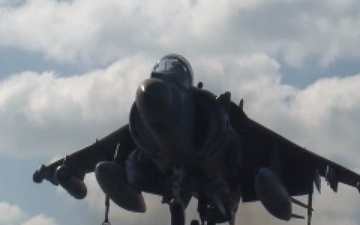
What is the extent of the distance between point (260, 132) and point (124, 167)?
12.8ft

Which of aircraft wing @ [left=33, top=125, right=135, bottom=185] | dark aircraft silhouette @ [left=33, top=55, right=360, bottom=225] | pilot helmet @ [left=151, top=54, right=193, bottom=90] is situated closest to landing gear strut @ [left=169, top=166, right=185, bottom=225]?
dark aircraft silhouette @ [left=33, top=55, right=360, bottom=225]

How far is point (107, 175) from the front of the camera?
22.2 meters

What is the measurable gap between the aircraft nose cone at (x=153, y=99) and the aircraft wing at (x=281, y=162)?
433 centimetres

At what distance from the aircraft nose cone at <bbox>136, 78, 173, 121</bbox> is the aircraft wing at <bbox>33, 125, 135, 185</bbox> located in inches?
236

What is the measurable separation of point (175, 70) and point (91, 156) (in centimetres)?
707

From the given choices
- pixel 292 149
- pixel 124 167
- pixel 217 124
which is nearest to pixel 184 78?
pixel 217 124

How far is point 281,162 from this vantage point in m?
25.4

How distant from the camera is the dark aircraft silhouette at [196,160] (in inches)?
794

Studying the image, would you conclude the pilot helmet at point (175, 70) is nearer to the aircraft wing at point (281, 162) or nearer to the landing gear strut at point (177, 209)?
the aircraft wing at point (281, 162)

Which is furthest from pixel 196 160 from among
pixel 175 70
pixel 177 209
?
pixel 175 70

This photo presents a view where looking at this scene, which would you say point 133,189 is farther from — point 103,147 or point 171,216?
point 103,147

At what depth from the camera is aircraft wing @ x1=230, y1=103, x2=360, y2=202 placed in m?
24.0

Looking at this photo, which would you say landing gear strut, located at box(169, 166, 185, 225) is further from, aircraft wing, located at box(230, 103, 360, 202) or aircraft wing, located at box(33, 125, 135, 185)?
→ aircraft wing, located at box(33, 125, 135, 185)

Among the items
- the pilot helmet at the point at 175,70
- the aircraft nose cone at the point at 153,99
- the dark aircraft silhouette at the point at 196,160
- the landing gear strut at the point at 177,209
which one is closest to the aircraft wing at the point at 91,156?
the dark aircraft silhouette at the point at 196,160
